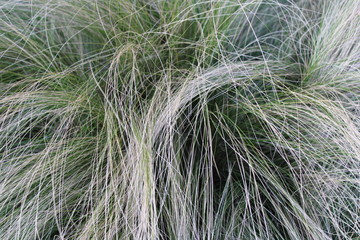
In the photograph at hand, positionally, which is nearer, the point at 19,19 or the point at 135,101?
the point at 135,101

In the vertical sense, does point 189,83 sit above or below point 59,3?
below

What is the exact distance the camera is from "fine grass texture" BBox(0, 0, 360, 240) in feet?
3.34

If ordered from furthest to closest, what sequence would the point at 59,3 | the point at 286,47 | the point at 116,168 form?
the point at 286,47 < the point at 59,3 < the point at 116,168

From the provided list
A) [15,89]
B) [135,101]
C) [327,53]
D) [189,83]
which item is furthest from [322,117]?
[15,89]

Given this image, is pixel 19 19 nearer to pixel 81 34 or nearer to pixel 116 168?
pixel 81 34

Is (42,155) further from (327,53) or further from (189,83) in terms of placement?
(327,53)

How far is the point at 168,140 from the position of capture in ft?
3.65

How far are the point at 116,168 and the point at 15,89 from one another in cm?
46

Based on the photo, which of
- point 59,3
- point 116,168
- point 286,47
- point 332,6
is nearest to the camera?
point 116,168

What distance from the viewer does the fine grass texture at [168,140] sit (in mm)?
1017

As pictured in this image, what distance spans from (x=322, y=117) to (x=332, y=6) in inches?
19.5

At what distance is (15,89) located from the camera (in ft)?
4.06

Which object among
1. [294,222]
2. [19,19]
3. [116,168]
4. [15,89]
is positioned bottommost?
[294,222]

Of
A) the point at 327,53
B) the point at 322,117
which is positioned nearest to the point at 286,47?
the point at 327,53
